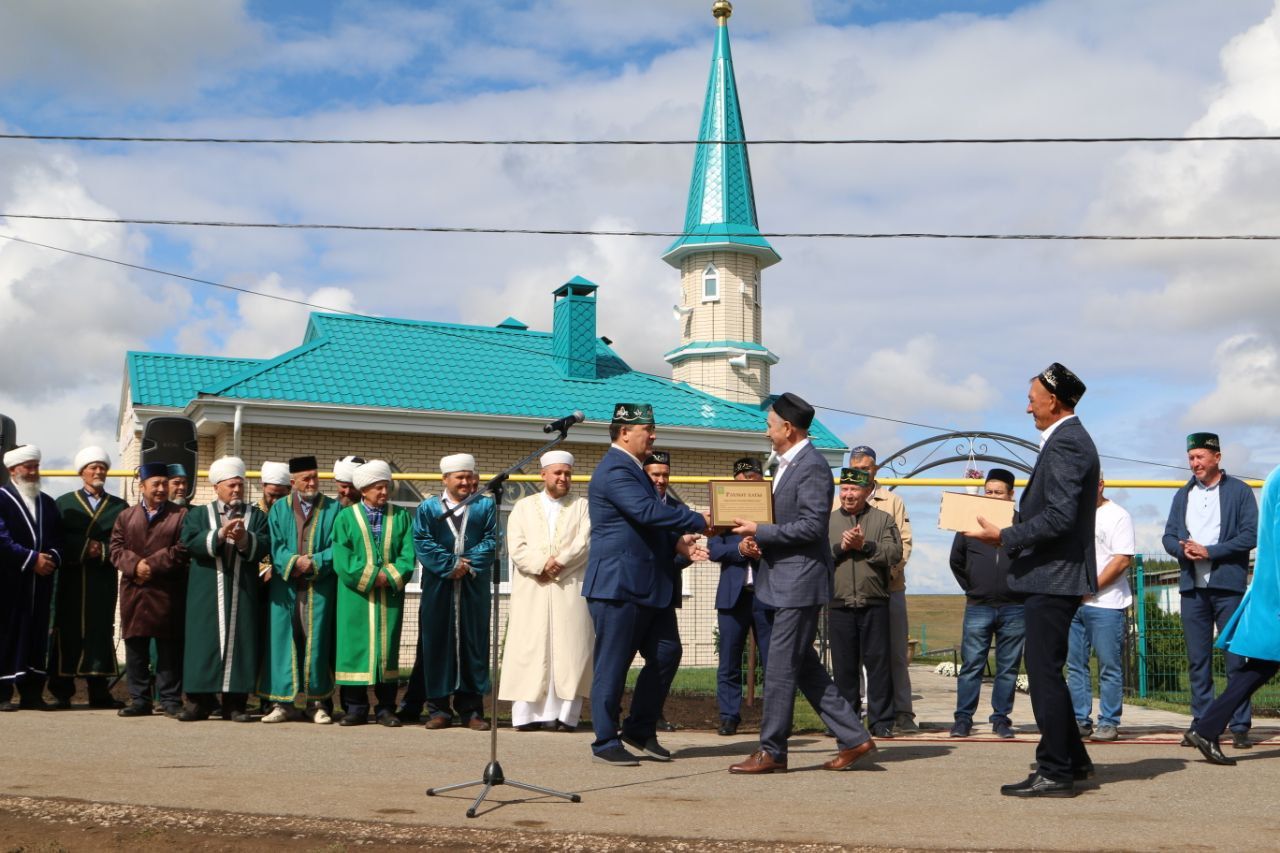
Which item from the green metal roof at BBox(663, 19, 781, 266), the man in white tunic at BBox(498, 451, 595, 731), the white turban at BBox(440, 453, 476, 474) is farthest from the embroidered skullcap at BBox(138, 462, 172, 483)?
the green metal roof at BBox(663, 19, 781, 266)

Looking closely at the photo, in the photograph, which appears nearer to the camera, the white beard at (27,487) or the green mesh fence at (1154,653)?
the white beard at (27,487)

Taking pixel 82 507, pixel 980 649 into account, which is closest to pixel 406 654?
pixel 82 507

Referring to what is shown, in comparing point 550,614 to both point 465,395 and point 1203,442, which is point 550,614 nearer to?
point 1203,442

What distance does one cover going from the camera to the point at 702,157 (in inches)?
1171

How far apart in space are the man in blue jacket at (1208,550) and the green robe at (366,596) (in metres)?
5.52

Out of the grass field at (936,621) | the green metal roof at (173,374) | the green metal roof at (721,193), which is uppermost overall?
the green metal roof at (721,193)

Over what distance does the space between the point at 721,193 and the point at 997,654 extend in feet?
68.0

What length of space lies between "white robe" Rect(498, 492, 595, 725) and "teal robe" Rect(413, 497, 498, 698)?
1.19 ft

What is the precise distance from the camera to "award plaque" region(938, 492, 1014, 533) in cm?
748

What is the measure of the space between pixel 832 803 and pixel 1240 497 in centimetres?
425

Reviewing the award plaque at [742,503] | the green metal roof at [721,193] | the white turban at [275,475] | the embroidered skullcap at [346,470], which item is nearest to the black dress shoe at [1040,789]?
the award plaque at [742,503]

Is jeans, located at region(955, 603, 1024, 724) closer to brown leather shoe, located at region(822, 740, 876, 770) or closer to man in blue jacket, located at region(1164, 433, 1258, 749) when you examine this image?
man in blue jacket, located at region(1164, 433, 1258, 749)

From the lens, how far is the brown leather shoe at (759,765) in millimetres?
7461

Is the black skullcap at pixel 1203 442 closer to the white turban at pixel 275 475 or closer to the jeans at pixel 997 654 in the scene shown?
the jeans at pixel 997 654
